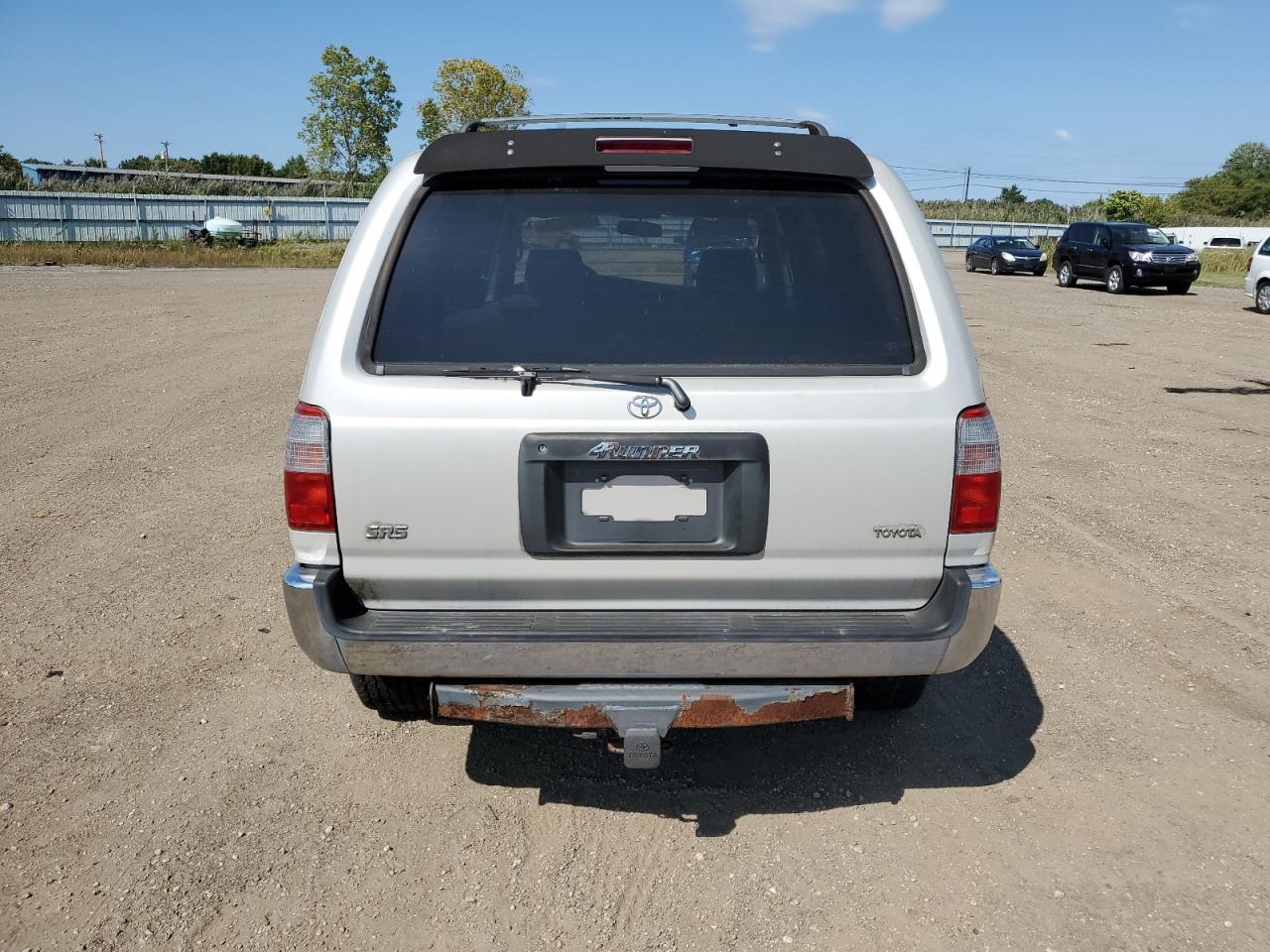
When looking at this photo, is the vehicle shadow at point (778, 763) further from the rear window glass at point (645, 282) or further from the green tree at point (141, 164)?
the green tree at point (141, 164)

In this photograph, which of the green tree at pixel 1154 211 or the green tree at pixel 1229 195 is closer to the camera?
the green tree at pixel 1154 211

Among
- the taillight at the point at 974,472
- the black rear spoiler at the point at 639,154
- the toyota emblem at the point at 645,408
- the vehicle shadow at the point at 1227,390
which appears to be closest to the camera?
the toyota emblem at the point at 645,408

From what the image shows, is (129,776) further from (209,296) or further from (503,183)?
(209,296)

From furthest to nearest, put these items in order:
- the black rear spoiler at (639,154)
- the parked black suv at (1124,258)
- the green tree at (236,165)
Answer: the green tree at (236,165)
the parked black suv at (1124,258)
the black rear spoiler at (639,154)

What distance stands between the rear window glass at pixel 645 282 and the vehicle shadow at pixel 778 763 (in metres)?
1.46

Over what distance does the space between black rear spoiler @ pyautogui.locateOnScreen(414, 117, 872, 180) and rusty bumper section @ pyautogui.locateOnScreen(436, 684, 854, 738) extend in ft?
4.76

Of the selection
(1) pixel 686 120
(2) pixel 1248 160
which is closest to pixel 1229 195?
(2) pixel 1248 160

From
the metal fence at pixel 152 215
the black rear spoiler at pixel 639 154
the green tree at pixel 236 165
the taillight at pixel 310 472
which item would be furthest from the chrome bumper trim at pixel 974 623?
the green tree at pixel 236 165

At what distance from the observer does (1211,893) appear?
283 centimetres

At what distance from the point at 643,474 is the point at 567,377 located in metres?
0.33

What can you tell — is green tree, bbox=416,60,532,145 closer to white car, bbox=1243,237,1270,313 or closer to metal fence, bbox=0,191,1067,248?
metal fence, bbox=0,191,1067,248

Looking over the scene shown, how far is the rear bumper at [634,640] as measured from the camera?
2.70 metres

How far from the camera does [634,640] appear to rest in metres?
2.70

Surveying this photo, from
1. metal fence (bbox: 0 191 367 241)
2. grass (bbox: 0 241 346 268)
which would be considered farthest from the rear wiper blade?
metal fence (bbox: 0 191 367 241)
